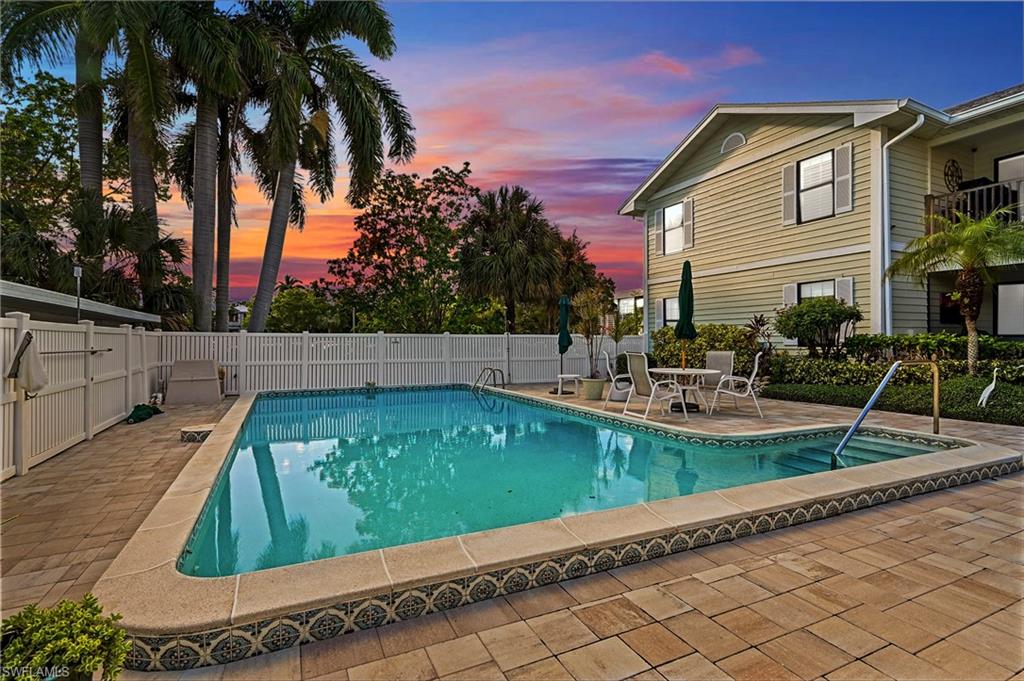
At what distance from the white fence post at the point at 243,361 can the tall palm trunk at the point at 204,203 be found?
946 millimetres

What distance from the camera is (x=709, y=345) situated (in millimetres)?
12617

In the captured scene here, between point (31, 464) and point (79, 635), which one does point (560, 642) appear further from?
point (31, 464)

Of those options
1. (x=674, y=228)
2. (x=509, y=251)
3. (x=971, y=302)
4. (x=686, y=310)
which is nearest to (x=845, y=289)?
(x=971, y=302)

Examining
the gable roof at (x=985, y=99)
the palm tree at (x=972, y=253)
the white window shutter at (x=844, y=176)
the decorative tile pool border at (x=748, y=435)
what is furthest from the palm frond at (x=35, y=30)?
the gable roof at (x=985, y=99)

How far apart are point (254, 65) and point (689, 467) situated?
43.8 ft

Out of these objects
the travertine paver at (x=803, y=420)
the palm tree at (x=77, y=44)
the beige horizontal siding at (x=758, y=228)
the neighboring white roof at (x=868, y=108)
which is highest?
the palm tree at (x=77, y=44)

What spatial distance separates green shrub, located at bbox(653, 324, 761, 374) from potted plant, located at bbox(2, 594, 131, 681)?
11619 millimetres

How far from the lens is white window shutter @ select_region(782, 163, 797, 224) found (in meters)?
11.8

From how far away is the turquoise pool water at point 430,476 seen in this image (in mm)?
3961

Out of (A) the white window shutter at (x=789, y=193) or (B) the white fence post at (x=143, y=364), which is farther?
(A) the white window shutter at (x=789, y=193)

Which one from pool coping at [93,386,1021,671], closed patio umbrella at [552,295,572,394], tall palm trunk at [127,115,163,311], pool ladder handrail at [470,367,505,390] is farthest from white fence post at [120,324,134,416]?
closed patio umbrella at [552,295,572,394]

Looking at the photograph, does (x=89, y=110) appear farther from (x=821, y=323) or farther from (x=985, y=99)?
(x=985, y=99)

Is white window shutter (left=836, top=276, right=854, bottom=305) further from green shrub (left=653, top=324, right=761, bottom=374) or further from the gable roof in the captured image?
the gable roof

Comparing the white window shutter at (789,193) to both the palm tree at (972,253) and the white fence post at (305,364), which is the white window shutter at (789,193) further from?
the white fence post at (305,364)
